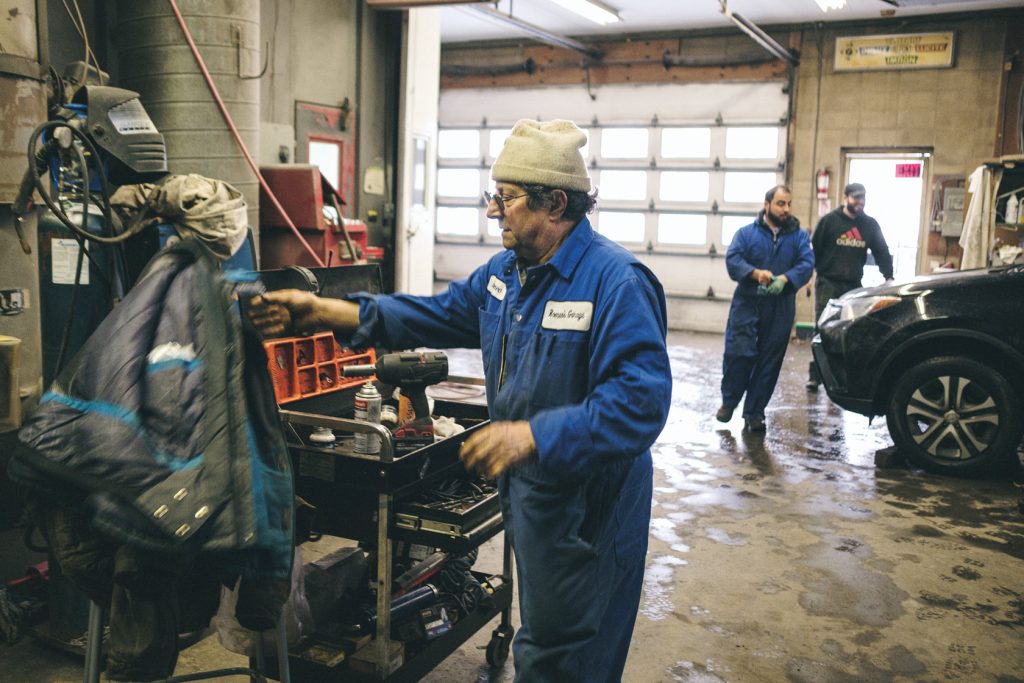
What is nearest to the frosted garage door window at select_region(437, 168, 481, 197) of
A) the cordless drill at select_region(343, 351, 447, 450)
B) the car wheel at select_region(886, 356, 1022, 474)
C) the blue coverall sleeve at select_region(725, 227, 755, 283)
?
the blue coverall sleeve at select_region(725, 227, 755, 283)

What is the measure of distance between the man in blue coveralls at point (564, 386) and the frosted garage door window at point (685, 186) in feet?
35.5

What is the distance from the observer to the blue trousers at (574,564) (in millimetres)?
2072

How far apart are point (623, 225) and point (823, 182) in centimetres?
285

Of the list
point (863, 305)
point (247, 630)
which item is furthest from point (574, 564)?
point (863, 305)

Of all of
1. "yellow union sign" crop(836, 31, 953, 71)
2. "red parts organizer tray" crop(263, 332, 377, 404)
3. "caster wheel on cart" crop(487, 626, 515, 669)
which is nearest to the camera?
"red parts organizer tray" crop(263, 332, 377, 404)

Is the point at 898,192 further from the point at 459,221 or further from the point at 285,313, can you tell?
the point at 285,313

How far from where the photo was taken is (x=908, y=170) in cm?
1193

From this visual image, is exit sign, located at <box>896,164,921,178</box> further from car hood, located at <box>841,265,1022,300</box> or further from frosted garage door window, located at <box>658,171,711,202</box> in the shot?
car hood, located at <box>841,265,1022,300</box>

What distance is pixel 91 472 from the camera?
1.74 metres

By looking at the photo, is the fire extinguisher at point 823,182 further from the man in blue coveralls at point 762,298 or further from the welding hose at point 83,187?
the welding hose at point 83,187

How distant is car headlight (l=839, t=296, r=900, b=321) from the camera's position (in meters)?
5.81

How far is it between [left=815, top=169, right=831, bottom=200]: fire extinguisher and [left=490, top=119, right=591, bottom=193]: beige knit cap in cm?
1071

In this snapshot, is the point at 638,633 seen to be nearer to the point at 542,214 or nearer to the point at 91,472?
the point at 542,214

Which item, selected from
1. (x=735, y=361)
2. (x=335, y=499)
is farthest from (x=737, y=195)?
(x=335, y=499)
